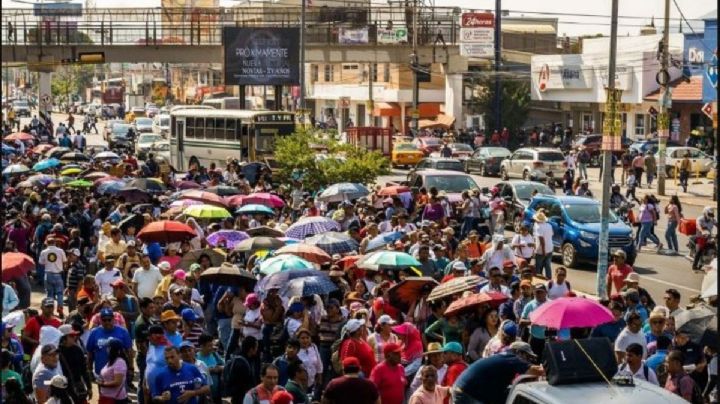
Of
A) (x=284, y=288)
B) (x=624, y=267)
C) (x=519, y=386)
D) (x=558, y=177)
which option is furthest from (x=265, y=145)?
(x=519, y=386)

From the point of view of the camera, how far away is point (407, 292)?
15.9 metres

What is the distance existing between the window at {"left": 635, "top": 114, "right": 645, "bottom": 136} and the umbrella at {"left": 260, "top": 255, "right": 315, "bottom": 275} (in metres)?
49.1

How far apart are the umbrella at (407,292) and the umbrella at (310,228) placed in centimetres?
684

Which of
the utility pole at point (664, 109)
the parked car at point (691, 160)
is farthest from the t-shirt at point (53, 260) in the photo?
the parked car at point (691, 160)

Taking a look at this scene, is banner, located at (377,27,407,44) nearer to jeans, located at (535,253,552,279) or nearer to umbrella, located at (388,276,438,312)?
jeans, located at (535,253,552,279)

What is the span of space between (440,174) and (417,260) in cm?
1504

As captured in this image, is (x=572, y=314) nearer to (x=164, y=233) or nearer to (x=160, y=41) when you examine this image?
A: (x=164, y=233)

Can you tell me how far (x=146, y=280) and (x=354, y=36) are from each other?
154 ft

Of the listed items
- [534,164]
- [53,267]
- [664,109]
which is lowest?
[534,164]

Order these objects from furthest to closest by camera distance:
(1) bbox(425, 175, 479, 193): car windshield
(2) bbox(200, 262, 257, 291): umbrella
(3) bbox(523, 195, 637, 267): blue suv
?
(1) bbox(425, 175, 479, 193): car windshield
(3) bbox(523, 195, 637, 267): blue suv
(2) bbox(200, 262, 257, 291): umbrella

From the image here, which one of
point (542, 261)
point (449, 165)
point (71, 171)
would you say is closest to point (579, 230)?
point (542, 261)

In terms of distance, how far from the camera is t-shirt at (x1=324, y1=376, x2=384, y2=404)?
10797 millimetres

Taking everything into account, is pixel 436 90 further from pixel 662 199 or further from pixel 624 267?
pixel 624 267

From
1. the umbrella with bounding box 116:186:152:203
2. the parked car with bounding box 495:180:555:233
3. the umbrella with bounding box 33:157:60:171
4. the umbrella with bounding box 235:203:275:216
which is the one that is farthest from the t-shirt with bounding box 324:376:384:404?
the umbrella with bounding box 33:157:60:171
